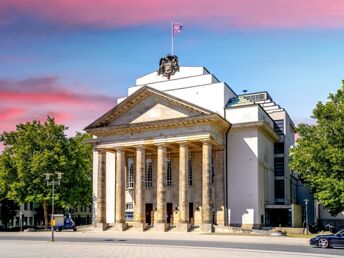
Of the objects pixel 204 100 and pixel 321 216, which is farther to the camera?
pixel 321 216

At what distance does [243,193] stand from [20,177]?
1283 inches

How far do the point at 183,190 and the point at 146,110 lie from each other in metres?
11.9

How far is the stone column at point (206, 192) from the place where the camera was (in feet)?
177

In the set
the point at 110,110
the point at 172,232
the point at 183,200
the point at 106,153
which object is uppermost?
the point at 110,110

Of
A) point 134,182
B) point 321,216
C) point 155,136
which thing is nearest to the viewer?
point 155,136

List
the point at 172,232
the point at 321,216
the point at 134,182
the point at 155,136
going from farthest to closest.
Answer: the point at 321,216, the point at 134,182, the point at 155,136, the point at 172,232

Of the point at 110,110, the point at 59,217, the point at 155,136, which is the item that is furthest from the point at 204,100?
the point at 59,217

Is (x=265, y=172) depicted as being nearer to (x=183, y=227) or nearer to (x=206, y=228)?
(x=206, y=228)

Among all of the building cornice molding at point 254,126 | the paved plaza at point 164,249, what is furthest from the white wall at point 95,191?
the paved plaza at point 164,249

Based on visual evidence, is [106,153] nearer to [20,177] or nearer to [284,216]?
[20,177]

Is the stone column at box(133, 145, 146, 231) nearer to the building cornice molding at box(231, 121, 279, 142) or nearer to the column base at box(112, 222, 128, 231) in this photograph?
the column base at box(112, 222, 128, 231)

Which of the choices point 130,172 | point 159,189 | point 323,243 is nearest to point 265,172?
point 159,189

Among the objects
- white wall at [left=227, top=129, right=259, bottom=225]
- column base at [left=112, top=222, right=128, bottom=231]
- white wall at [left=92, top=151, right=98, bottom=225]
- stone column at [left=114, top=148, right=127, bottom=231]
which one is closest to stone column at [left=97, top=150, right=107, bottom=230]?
white wall at [left=92, top=151, right=98, bottom=225]

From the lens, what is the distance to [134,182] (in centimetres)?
A: 6581
